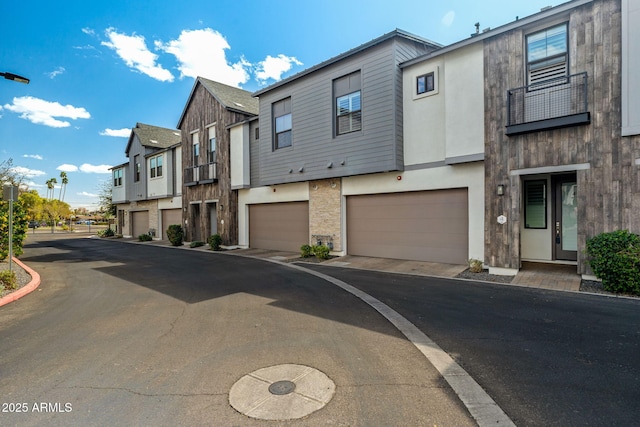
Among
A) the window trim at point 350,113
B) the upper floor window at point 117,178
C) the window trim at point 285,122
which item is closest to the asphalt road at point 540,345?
the window trim at point 350,113

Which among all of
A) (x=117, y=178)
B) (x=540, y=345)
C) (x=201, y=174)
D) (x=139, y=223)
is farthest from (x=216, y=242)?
(x=117, y=178)

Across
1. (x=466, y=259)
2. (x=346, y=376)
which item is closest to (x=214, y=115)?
(x=466, y=259)

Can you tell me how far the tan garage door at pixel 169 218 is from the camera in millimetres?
23606

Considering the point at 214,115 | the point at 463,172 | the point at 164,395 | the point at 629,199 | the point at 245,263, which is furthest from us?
the point at 214,115

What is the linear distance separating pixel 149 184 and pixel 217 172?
9918 mm

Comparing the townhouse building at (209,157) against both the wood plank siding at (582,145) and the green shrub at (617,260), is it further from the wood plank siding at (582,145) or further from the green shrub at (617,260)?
the green shrub at (617,260)

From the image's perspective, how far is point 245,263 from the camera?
12.7 m

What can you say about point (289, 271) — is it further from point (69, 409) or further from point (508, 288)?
point (69, 409)

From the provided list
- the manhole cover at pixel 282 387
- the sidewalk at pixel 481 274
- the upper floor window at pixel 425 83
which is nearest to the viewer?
the manhole cover at pixel 282 387

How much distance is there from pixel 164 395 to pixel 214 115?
60.9 ft

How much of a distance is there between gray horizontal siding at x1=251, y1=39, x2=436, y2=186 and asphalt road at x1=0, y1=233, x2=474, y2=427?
600 centimetres

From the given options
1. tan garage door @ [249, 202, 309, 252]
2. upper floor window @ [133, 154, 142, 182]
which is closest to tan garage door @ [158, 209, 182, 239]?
→ upper floor window @ [133, 154, 142, 182]

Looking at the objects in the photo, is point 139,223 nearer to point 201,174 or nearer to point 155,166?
point 155,166

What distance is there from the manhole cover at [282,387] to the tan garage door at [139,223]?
27.6 metres
